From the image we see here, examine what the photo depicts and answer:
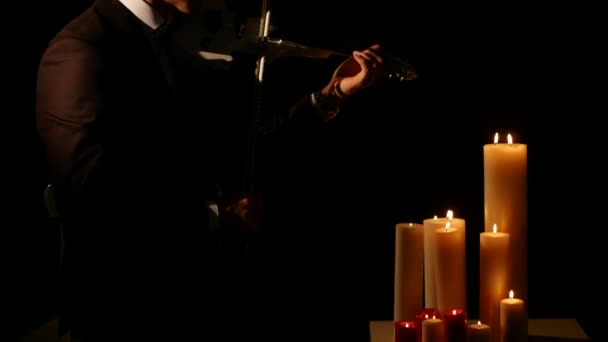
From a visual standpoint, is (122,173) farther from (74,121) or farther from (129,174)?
(74,121)

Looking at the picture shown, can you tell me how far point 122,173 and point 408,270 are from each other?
1.70 ft

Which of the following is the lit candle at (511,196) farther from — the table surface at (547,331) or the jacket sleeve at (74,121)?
the jacket sleeve at (74,121)

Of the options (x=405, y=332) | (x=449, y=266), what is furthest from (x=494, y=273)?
(x=405, y=332)

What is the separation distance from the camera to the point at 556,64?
182 centimetres

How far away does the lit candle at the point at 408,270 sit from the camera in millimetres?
1389

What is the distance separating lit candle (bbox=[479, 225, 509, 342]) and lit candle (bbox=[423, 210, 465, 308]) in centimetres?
6

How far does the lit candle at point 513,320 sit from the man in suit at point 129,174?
20.4 inches

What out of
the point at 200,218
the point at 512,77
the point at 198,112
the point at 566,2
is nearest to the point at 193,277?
the point at 200,218

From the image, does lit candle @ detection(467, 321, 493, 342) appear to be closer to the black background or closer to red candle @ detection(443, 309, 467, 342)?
red candle @ detection(443, 309, 467, 342)

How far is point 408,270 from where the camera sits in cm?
140

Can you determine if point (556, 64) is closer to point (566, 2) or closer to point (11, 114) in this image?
point (566, 2)

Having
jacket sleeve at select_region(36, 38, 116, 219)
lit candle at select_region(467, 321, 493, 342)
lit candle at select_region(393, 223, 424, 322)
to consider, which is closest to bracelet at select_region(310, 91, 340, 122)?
lit candle at select_region(393, 223, 424, 322)

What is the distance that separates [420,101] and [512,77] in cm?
22

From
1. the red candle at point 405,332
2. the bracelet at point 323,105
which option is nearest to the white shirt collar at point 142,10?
the bracelet at point 323,105
